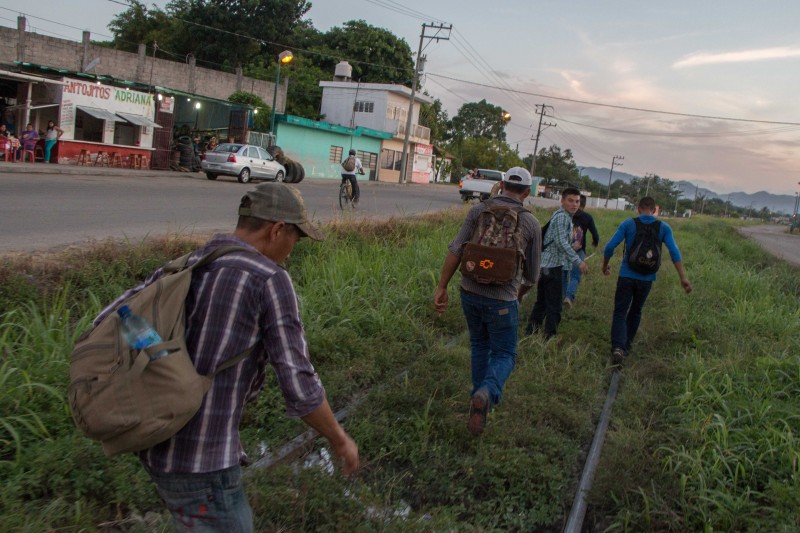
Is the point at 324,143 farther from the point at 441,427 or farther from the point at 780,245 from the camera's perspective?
the point at 441,427

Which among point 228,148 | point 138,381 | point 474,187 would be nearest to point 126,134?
point 228,148

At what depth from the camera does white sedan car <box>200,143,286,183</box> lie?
23.8m

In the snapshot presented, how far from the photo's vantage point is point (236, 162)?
23922 mm

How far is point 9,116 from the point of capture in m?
22.4

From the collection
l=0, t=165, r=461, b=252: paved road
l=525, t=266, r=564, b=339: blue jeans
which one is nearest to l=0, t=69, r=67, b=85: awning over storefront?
l=0, t=165, r=461, b=252: paved road

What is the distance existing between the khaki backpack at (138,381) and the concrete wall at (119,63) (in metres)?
26.7

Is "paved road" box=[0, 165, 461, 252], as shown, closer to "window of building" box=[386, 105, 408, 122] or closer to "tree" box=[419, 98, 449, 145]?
"window of building" box=[386, 105, 408, 122]

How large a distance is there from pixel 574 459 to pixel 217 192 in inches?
616

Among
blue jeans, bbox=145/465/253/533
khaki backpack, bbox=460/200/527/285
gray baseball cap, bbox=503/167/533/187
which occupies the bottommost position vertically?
blue jeans, bbox=145/465/253/533

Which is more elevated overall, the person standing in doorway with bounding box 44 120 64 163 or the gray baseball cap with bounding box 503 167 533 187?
the gray baseball cap with bounding box 503 167 533 187

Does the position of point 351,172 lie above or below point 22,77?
A: below

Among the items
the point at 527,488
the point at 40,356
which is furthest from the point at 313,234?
the point at 40,356

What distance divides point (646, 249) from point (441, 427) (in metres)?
3.16

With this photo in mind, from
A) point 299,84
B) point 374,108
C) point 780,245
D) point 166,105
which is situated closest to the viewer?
point 166,105
